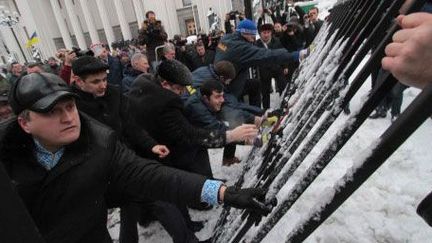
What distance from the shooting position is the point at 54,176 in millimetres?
1570

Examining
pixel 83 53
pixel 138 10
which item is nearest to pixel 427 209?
pixel 83 53

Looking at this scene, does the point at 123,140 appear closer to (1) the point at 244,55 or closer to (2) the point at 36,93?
(2) the point at 36,93

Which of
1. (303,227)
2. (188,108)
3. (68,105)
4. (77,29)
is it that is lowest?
(77,29)

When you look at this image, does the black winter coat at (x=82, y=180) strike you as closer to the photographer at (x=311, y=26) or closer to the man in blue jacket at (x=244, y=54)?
the man in blue jacket at (x=244, y=54)

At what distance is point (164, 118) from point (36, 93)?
1.35 metres

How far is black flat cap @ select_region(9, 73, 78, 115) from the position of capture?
150cm

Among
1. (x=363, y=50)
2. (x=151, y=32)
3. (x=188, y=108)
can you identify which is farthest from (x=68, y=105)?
(x=151, y=32)

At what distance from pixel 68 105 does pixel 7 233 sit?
45.1 inches

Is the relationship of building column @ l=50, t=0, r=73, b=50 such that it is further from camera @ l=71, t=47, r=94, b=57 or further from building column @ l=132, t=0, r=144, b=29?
camera @ l=71, t=47, r=94, b=57

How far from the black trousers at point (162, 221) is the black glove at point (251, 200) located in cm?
113

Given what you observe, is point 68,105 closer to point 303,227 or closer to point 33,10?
point 303,227

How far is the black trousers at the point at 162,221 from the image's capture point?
8.36ft

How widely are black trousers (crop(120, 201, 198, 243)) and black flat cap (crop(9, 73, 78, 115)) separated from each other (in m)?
1.18

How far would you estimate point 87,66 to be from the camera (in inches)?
100
